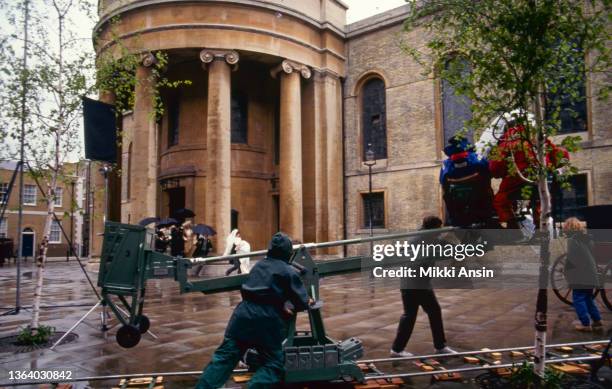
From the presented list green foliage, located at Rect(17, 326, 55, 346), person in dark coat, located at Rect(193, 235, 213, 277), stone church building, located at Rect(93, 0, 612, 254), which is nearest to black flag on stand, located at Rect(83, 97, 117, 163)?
green foliage, located at Rect(17, 326, 55, 346)

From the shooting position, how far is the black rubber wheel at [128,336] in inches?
204

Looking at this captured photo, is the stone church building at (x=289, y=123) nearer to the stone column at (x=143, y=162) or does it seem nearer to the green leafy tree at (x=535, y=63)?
the stone column at (x=143, y=162)

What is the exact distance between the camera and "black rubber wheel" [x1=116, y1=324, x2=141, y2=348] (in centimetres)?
519

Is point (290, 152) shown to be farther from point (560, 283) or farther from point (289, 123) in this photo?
point (560, 283)

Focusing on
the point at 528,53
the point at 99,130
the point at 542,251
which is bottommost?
the point at 542,251

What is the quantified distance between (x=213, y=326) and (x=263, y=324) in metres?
4.60

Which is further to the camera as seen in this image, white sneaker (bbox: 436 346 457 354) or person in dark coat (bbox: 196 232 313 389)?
white sneaker (bbox: 436 346 457 354)

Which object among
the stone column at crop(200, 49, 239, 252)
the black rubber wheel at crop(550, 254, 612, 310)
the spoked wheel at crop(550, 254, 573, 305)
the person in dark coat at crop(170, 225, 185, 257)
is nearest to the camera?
the black rubber wheel at crop(550, 254, 612, 310)

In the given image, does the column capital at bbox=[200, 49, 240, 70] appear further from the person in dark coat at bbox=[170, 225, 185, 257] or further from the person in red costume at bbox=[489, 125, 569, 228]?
the person in red costume at bbox=[489, 125, 569, 228]

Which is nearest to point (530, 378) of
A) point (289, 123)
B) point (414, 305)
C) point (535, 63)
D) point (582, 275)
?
point (414, 305)

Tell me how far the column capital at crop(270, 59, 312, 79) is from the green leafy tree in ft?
49.9

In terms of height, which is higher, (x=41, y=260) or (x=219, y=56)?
(x=219, y=56)

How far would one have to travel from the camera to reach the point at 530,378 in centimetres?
470

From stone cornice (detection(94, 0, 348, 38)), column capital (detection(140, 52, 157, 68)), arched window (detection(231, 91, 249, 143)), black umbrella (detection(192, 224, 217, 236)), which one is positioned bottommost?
black umbrella (detection(192, 224, 217, 236))
